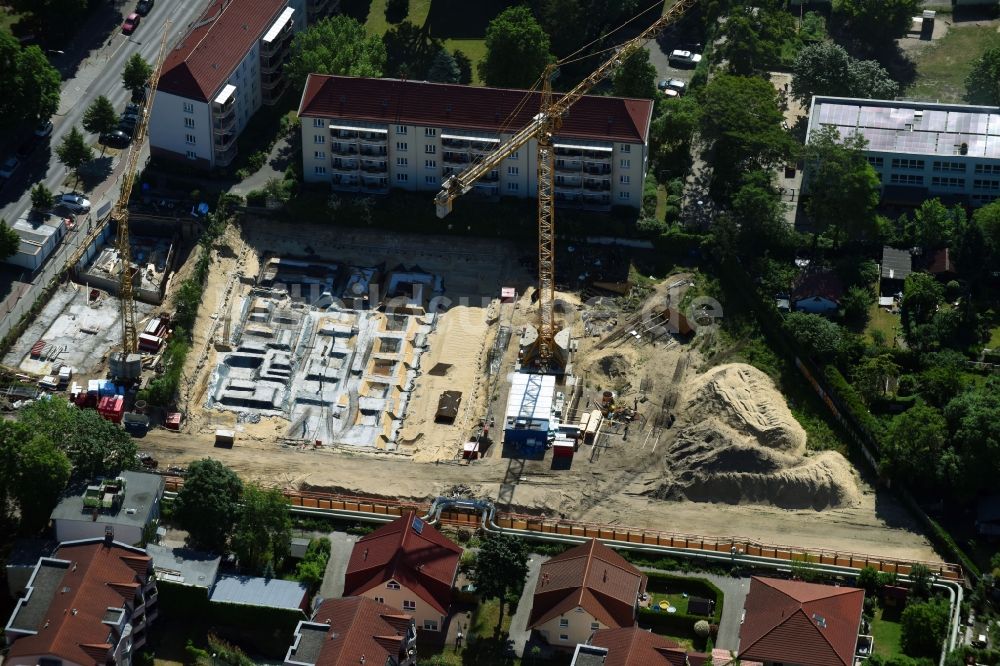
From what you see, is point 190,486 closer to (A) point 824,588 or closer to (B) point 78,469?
(B) point 78,469

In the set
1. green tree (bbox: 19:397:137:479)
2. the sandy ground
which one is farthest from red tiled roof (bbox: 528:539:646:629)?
green tree (bbox: 19:397:137:479)

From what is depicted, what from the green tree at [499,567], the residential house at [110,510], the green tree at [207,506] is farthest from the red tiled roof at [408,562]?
the residential house at [110,510]

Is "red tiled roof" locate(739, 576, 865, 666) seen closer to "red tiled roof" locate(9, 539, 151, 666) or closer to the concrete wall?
the concrete wall

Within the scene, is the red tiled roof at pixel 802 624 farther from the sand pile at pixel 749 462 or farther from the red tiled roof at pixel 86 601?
the red tiled roof at pixel 86 601

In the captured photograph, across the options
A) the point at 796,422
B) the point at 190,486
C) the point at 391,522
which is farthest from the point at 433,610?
the point at 796,422

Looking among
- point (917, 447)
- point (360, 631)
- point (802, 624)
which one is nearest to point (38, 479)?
point (360, 631)

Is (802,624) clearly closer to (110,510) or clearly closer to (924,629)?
(924,629)
